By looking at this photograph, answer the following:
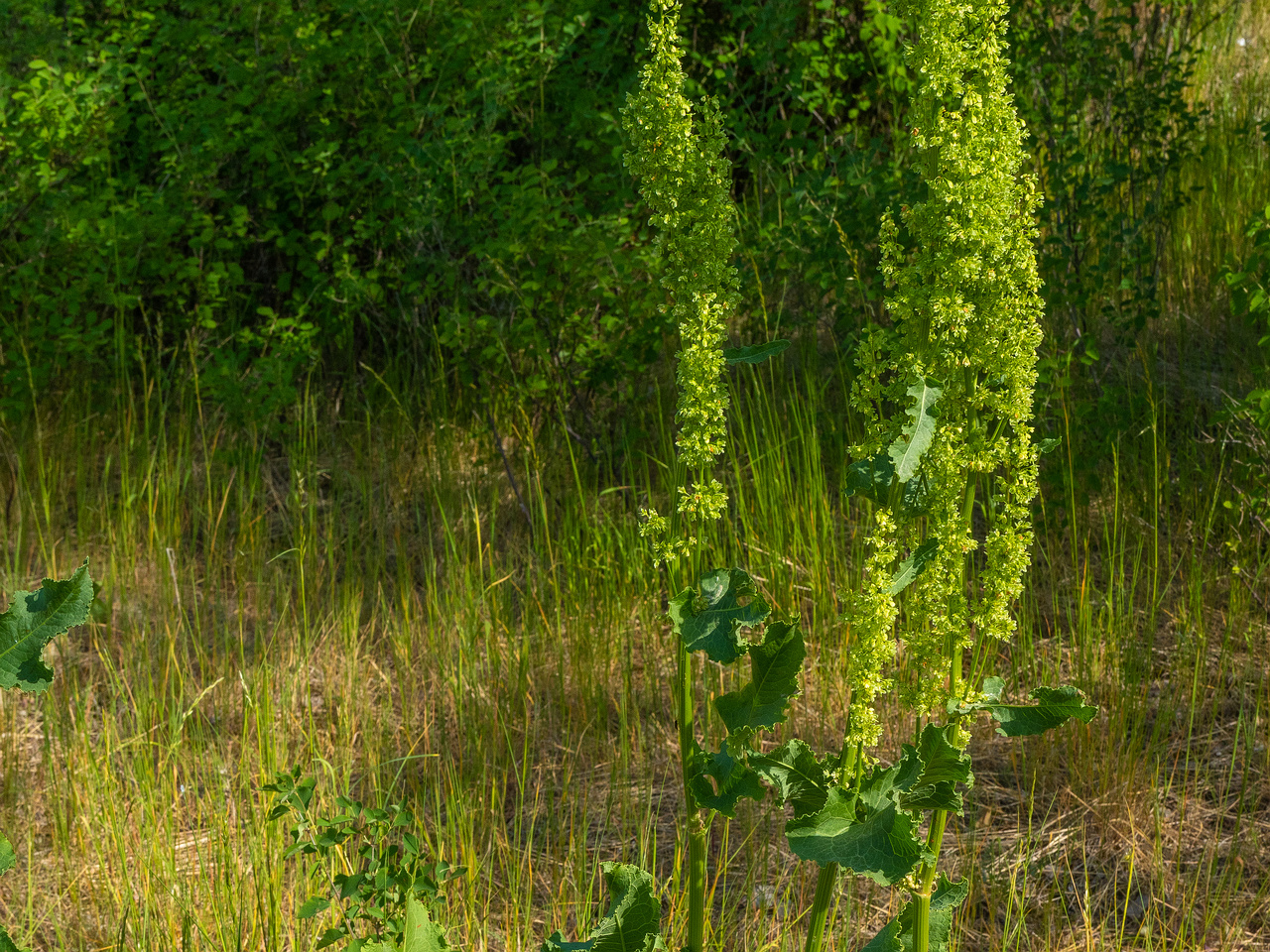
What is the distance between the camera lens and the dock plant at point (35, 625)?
1.29m

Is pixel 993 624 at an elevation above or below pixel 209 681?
above

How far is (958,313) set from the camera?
4.43ft

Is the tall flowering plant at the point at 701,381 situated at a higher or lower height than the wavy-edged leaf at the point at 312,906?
higher

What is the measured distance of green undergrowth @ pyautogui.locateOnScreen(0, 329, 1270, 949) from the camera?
239cm

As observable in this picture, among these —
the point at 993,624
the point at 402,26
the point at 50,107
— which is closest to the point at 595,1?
the point at 402,26

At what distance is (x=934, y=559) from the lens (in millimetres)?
1442

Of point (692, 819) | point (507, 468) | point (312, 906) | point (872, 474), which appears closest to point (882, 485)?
point (872, 474)

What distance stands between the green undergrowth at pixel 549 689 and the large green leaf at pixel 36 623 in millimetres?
963

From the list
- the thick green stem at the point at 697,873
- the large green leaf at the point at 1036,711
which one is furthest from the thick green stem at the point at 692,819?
the large green leaf at the point at 1036,711

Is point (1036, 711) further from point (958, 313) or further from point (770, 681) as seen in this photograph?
point (958, 313)

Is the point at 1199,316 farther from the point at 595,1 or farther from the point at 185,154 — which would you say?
the point at 185,154

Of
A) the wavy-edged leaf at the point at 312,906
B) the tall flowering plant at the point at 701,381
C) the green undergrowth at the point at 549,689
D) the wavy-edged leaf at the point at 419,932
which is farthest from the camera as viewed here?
the green undergrowth at the point at 549,689

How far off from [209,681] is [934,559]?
2.43m

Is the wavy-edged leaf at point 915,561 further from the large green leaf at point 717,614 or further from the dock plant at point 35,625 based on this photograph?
the dock plant at point 35,625
